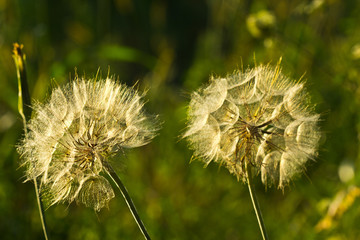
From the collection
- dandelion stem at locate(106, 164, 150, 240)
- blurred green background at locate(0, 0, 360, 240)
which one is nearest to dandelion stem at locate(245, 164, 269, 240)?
dandelion stem at locate(106, 164, 150, 240)

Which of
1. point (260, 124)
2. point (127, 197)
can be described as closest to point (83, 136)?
point (127, 197)

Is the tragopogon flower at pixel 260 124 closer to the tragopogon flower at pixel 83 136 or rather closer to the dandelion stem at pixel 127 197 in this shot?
the tragopogon flower at pixel 83 136

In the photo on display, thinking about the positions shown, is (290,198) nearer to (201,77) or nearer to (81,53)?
(201,77)

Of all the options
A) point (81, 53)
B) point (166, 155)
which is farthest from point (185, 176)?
point (81, 53)

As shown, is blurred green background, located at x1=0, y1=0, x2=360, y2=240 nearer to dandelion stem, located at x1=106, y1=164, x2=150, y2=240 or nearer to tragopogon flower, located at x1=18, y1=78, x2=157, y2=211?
tragopogon flower, located at x1=18, y1=78, x2=157, y2=211

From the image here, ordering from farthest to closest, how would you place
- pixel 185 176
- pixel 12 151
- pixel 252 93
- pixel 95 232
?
1. pixel 185 176
2. pixel 12 151
3. pixel 95 232
4. pixel 252 93
